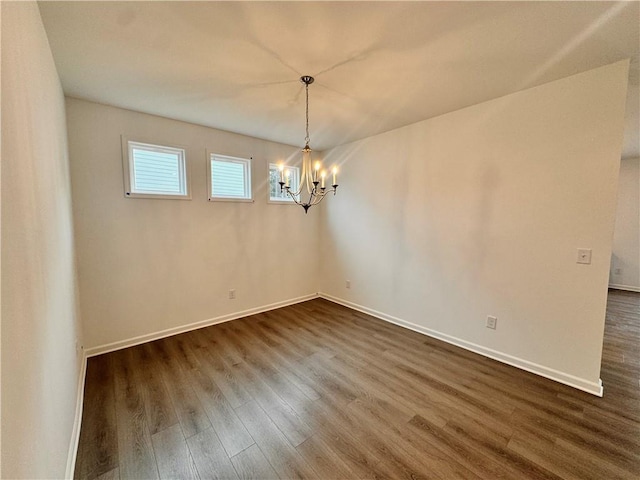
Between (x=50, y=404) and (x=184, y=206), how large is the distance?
94.1 inches

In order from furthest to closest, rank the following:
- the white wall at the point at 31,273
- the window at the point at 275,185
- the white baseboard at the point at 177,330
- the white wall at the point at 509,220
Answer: the window at the point at 275,185 → the white baseboard at the point at 177,330 → the white wall at the point at 509,220 → the white wall at the point at 31,273

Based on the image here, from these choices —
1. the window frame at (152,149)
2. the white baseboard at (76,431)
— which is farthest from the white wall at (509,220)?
the white baseboard at (76,431)

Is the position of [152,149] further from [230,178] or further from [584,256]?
[584,256]

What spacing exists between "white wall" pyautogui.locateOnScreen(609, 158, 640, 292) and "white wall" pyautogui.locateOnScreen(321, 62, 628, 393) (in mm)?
4833

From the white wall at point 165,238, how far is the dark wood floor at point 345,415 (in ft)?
1.62

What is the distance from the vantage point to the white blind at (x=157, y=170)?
293 centimetres

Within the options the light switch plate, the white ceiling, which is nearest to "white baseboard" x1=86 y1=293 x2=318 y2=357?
the white ceiling

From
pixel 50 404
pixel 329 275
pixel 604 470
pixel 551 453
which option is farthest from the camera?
pixel 329 275

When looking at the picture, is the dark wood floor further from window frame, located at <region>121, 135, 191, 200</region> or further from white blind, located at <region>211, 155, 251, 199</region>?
white blind, located at <region>211, 155, 251, 199</region>

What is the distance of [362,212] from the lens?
392 centimetres

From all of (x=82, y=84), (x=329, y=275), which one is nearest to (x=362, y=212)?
(x=329, y=275)

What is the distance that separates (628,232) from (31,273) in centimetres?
836

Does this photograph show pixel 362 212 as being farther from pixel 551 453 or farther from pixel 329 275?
pixel 551 453

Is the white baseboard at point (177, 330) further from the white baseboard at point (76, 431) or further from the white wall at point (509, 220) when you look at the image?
the white wall at point (509, 220)
